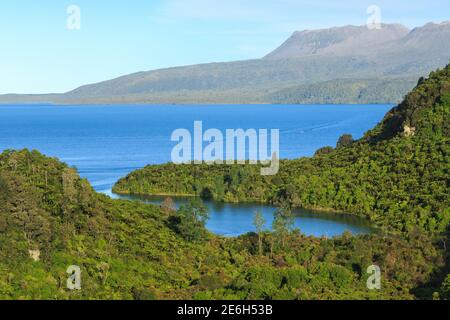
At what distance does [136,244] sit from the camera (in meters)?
46.0

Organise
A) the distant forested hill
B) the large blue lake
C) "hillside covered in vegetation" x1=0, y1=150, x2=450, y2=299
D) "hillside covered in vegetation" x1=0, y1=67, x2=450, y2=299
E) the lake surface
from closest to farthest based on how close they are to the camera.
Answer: "hillside covered in vegetation" x1=0, y1=150, x2=450, y2=299 → "hillside covered in vegetation" x1=0, y1=67, x2=450, y2=299 → the lake surface → the distant forested hill → the large blue lake

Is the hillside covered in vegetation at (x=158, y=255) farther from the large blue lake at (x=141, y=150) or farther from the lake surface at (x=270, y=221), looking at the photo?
the large blue lake at (x=141, y=150)

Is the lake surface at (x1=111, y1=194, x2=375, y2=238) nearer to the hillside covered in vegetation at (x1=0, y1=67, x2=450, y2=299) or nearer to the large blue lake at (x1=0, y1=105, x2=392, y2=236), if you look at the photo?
the large blue lake at (x1=0, y1=105, x2=392, y2=236)

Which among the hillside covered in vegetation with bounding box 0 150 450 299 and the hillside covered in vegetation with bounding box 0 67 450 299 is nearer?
the hillside covered in vegetation with bounding box 0 150 450 299

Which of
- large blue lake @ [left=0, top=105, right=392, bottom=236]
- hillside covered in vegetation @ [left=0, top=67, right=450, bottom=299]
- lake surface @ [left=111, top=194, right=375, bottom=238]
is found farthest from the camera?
large blue lake @ [left=0, top=105, right=392, bottom=236]

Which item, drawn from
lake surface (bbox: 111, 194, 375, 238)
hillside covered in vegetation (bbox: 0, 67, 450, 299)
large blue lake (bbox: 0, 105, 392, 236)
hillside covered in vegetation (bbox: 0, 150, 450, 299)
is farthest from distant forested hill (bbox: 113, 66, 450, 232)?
hillside covered in vegetation (bbox: 0, 150, 450, 299)

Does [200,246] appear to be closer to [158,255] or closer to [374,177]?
[158,255]

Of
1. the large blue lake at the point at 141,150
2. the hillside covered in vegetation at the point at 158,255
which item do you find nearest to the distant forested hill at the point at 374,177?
the large blue lake at the point at 141,150

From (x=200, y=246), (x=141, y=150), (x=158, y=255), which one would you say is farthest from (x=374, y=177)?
(x=141, y=150)

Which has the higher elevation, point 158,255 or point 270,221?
point 158,255

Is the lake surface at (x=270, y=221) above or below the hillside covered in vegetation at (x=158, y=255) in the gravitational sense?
below

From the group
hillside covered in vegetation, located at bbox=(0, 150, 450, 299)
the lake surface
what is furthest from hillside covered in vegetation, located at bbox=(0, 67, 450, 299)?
the lake surface

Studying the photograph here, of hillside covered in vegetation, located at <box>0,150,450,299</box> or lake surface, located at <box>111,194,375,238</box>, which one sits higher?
hillside covered in vegetation, located at <box>0,150,450,299</box>

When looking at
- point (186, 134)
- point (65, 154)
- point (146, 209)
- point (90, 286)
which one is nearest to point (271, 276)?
point (90, 286)
